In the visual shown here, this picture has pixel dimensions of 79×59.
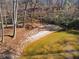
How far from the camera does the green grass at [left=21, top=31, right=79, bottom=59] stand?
17.9 meters

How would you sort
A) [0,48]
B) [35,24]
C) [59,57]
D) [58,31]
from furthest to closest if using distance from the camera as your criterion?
[35,24], [58,31], [0,48], [59,57]

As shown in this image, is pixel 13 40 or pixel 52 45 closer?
pixel 52 45

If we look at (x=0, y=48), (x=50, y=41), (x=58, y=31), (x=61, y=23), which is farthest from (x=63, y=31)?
(x=0, y=48)

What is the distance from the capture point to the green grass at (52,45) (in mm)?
17922

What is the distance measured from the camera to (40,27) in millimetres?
25172

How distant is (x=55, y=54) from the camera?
17.4 metres

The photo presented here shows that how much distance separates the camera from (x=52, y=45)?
19312 mm

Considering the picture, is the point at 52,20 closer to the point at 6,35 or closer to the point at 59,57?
the point at 6,35

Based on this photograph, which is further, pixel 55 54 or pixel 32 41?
pixel 32 41

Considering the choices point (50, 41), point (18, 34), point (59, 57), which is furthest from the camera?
point (18, 34)

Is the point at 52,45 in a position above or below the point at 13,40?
below

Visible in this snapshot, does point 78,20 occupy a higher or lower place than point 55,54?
higher

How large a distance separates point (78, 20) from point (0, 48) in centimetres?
1220

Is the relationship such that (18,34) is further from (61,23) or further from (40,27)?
(61,23)
